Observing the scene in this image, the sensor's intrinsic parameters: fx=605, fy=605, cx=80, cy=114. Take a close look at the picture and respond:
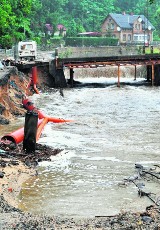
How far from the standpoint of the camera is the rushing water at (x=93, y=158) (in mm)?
14547

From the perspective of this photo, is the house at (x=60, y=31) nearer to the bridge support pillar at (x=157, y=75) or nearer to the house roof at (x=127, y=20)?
the house roof at (x=127, y=20)

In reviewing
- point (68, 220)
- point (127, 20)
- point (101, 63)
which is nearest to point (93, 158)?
point (68, 220)

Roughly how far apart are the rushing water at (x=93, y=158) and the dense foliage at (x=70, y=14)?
1057 inches

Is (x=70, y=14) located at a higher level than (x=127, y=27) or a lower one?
higher

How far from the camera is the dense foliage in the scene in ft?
220

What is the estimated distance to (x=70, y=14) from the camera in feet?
376

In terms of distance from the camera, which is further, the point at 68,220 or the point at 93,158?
the point at 93,158

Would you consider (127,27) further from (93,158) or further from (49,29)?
(93,158)

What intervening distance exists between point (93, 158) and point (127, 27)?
10167 cm

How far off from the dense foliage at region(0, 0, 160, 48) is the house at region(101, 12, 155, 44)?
243 cm

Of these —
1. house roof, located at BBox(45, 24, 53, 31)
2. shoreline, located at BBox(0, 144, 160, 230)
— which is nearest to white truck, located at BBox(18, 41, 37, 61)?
house roof, located at BBox(45, 24, 53, 31)

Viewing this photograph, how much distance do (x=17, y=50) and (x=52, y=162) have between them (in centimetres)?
4102

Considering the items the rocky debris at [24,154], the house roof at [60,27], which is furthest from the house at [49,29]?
the rocky debris at [24,154]

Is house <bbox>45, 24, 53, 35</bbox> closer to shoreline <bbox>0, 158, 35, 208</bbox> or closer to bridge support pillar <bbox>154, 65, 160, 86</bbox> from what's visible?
bridge support pillar <bbox>154, 65, 160, 86</bbox>
